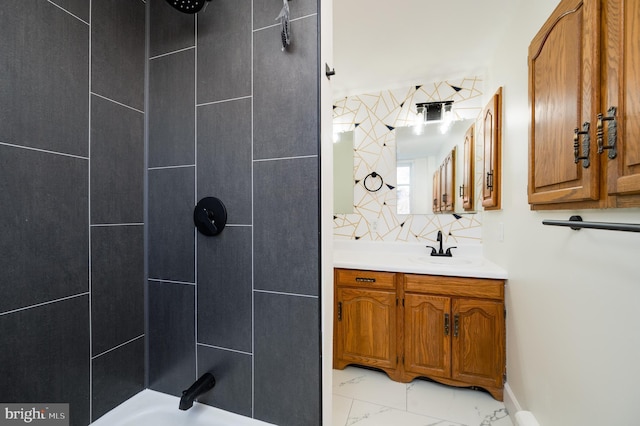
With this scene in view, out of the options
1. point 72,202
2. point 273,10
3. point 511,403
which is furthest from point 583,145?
point 72,202

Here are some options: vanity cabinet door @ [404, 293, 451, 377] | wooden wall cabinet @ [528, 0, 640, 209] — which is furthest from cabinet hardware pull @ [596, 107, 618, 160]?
vanity cabinet door @ [404, 293, 451, 377]

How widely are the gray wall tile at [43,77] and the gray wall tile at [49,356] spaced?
57cm

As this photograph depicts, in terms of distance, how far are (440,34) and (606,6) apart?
3.96ft

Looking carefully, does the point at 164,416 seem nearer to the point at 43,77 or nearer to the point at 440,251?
the point at 43,77

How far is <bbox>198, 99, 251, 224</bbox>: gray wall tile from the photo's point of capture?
3.42ft

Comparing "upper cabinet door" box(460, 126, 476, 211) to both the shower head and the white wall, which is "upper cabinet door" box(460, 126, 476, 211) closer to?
the white wall

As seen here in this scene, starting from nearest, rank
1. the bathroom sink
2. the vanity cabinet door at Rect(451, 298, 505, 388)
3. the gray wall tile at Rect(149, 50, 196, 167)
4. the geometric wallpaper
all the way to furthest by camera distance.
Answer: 1. the gray wall tile at Rect(149, 50, 196, 167)
2. the vanity cabinet door at Rect(451, 298, 505, 388)
3. the bathroom sink
4. the geometric wallpaper

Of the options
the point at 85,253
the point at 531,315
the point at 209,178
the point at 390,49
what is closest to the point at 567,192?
the point at 531,315

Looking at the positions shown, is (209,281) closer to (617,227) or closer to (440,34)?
(617,227)

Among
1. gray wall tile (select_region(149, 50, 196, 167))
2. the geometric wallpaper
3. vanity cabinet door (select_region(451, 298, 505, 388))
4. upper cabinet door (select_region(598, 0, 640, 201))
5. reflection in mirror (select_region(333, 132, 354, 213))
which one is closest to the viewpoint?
upper cabinet door (select_region(598, 0, 640, 201))

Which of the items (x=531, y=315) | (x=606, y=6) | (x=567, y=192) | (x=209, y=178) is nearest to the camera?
(x=606, y=6)

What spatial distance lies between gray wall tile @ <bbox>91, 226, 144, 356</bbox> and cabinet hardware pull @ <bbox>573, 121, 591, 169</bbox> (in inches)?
69.6

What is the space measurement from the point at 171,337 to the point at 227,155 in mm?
862

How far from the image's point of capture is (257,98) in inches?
40.3
